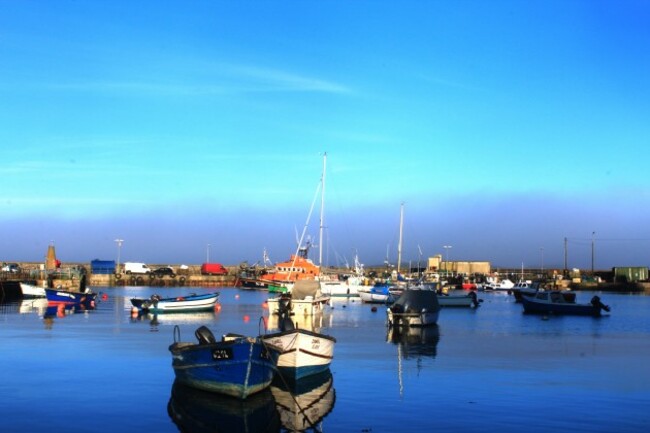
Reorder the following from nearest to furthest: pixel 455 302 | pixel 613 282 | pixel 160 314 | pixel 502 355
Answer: pixel 502 355 → pixel 160 314 → pixel 455 302 → pixel 613 282

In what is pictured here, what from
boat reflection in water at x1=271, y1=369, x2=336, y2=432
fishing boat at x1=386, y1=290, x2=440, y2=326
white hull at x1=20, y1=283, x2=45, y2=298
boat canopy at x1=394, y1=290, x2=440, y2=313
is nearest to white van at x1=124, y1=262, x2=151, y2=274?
white hull at x1=20, y1=283, x2=45, y2=298

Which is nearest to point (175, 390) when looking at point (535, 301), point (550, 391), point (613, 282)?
point (550, 391)

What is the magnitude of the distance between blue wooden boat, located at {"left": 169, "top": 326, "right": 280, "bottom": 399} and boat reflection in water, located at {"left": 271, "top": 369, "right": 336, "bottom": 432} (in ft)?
3.12

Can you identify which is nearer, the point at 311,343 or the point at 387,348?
the point at 311,343

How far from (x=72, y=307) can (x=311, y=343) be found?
52304 millimetres

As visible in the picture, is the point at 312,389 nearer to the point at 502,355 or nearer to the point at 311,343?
the point at 311,343

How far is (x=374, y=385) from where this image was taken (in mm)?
26969

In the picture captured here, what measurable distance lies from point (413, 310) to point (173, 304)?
2350 centimetres

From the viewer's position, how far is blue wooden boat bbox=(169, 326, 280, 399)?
2294 cm

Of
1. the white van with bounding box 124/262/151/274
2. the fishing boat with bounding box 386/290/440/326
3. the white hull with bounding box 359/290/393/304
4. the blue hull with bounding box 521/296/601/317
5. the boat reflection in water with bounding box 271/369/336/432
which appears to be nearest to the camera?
the boat reflection in water with bounding box 271/369/336/432

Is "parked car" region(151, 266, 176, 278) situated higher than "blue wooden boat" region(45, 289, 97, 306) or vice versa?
"parked car" region(151, 266, 176, 278)

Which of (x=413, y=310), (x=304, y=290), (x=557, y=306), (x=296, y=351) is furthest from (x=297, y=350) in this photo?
(x=557, y=306)

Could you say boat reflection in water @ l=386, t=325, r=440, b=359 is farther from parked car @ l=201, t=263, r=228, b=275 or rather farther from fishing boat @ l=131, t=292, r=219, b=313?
parked car @ l=201, t=263, r=228, b=275

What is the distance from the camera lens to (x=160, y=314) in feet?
214
